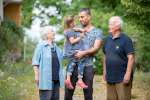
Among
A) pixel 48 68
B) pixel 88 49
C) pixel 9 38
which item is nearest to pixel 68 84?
pixel 48 68

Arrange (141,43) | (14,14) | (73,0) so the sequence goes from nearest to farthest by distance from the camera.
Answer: (141,43)
(14,14)
(73,0)

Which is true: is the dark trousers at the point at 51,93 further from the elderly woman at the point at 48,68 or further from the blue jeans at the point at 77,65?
the blue jeans at the point at 77,65

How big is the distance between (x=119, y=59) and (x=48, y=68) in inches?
50.0

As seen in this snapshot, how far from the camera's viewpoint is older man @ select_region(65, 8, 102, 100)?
10.5 m

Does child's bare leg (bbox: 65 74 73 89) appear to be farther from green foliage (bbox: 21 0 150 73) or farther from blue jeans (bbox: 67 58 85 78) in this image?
green foliage (bbox: 21 0 150 73)

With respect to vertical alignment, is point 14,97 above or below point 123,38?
below

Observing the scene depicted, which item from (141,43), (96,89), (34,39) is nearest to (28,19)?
(34,39)

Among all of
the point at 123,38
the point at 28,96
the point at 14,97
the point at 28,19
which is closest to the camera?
the point at 123,38

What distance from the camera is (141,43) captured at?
2298 cm

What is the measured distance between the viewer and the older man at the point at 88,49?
34.3 ft

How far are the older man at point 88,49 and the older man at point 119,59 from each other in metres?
0.37

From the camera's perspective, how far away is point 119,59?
10.1 m

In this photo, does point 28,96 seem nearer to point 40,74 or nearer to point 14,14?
point 40,74

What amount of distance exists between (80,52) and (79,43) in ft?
0.65
